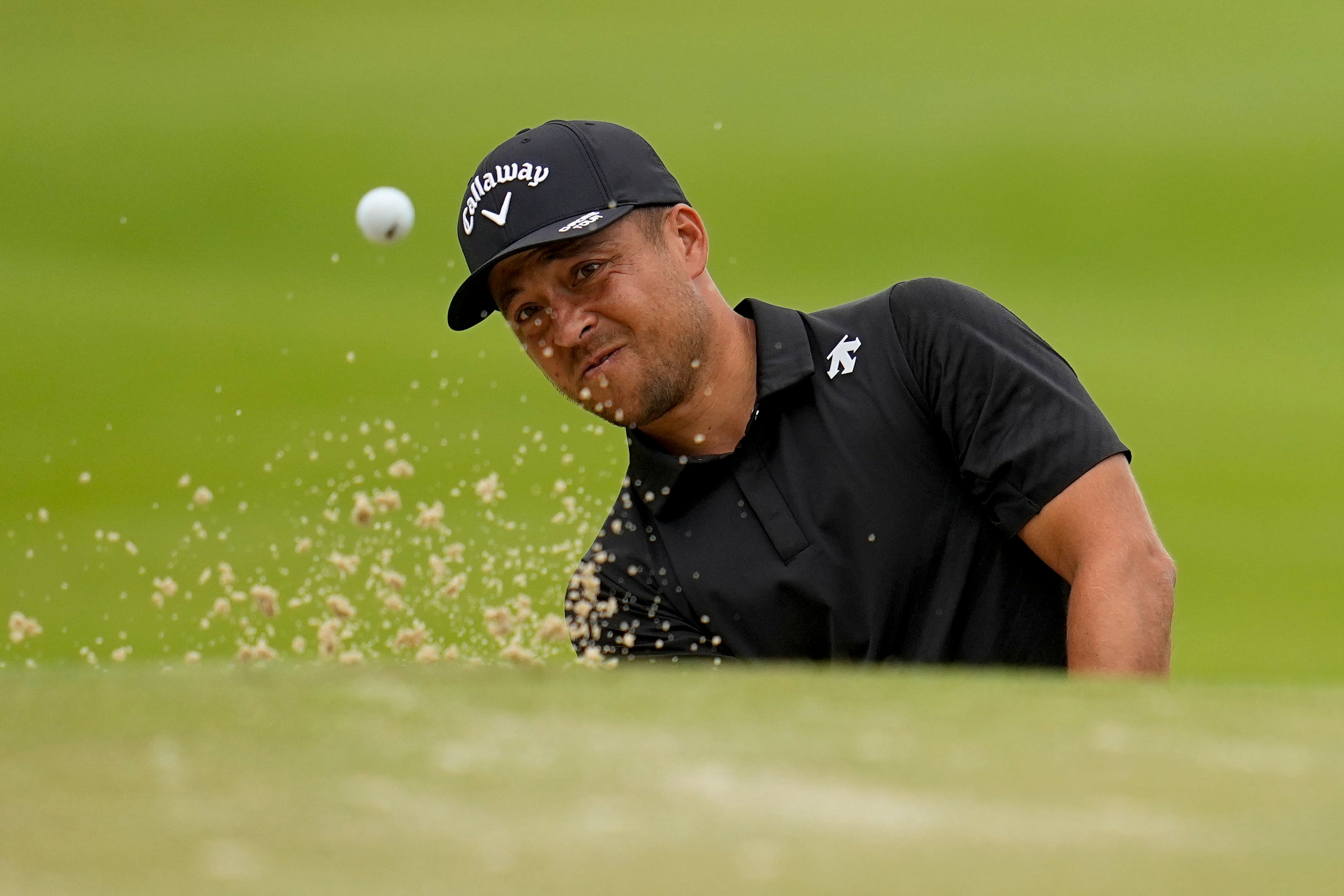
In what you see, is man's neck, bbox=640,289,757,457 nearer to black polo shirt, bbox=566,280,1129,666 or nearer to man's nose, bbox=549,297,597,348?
black polo shirt, bbox=566,280,1129,666

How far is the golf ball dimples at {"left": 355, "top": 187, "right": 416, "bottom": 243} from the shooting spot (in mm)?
2008

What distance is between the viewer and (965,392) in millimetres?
1428

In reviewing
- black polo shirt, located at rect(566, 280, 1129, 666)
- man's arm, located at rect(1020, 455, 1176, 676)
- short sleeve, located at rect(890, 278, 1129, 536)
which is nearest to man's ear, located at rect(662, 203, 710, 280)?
black polo shirt, located at rect(566, 280, 1129, 666)

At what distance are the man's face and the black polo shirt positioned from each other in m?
0.09

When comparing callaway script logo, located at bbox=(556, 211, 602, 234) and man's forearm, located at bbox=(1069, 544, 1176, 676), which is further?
callaway script logo, located at bbox=(556, 211, 602, 234)

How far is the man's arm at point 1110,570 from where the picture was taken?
1.33m

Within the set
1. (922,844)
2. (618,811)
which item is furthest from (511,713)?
(922,844)

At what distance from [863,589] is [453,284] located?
253 centimetres

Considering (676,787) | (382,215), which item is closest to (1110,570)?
(676,787)

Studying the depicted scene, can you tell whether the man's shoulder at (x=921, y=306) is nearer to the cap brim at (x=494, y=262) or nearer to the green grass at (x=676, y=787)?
the cap brim at (x=494, y=262)

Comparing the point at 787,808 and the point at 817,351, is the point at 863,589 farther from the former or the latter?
the point at 787,808

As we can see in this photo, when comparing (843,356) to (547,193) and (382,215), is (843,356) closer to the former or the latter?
(547,193)

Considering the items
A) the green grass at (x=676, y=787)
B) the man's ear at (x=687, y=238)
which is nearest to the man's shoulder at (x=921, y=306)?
the man's ear at (x=687, y=238)

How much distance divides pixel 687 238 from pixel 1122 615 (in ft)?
2.07
